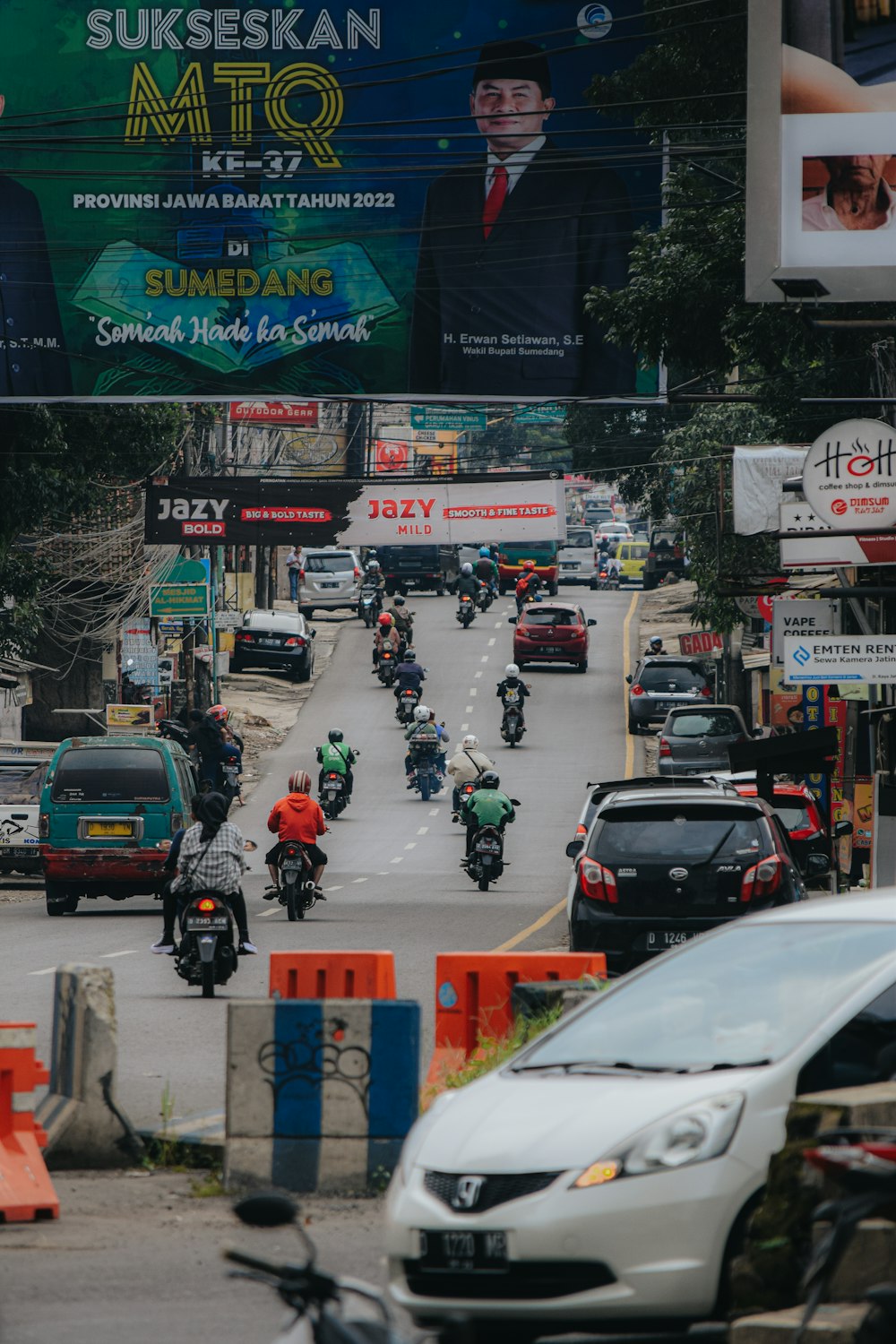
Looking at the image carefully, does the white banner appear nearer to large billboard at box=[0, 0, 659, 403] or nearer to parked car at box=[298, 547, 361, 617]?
large billboard at box=[0, 0, 659, 403]

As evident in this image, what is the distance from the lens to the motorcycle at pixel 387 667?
51.6m

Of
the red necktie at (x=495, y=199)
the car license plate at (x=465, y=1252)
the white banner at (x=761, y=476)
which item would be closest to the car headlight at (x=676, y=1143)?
the car license plate at (x=465, y=1252)

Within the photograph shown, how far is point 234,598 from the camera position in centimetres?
7162

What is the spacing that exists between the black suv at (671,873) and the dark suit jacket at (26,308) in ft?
48.2

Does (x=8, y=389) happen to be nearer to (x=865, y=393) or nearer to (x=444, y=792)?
(x=865, y=393)

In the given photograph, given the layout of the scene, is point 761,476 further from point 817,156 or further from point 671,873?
point 671,873

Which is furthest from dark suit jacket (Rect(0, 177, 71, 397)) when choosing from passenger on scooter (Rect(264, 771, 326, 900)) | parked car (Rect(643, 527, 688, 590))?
parked car (Rect(643, 527, 688, 590))

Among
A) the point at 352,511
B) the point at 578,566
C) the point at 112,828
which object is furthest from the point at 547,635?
the point at 112,828

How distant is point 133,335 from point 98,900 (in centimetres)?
736

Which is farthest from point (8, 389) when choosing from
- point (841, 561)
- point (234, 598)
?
point (234, 598)

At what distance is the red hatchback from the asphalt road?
3.17ft

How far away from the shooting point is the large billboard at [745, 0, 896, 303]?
15453 millimetres

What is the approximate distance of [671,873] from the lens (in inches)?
521

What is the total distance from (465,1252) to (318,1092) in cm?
253
